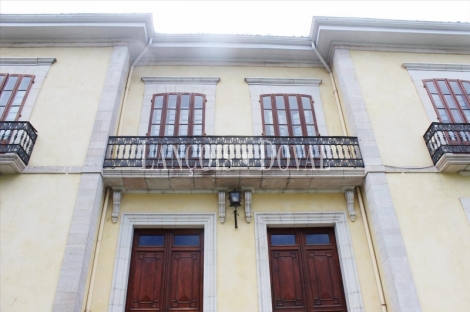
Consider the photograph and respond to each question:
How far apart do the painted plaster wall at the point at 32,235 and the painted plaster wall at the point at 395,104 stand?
21.1 feet

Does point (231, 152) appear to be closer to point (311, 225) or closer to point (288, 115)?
point (288, 115)

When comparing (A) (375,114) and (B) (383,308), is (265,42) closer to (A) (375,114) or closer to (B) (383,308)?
(A) (375,114)

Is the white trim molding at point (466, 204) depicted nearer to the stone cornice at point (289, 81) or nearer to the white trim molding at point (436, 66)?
the white trim molding at point (436, 66)

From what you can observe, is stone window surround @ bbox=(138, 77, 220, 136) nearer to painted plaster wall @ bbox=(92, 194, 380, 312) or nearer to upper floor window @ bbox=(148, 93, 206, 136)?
upper floor window @ bbox=(148, 93, 206, 136)

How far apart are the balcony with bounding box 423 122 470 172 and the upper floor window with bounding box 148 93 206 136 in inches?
197

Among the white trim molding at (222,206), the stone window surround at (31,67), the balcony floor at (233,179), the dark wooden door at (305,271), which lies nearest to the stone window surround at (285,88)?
the balcony floor at (233,179)

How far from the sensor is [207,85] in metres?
9.30

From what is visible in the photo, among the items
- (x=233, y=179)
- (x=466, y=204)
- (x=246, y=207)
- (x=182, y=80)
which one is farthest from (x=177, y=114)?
(x=466, y=204)

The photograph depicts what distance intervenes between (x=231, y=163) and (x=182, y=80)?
126 inches

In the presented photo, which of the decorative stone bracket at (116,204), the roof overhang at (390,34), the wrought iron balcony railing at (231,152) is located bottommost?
the decorative stone bracket at (116,204)

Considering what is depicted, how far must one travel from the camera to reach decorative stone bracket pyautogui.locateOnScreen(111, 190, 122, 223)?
7.06 meters

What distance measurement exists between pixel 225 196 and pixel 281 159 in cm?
139

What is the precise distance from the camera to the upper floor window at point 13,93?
26.4 feet

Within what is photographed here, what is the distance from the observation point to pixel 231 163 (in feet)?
24.2
